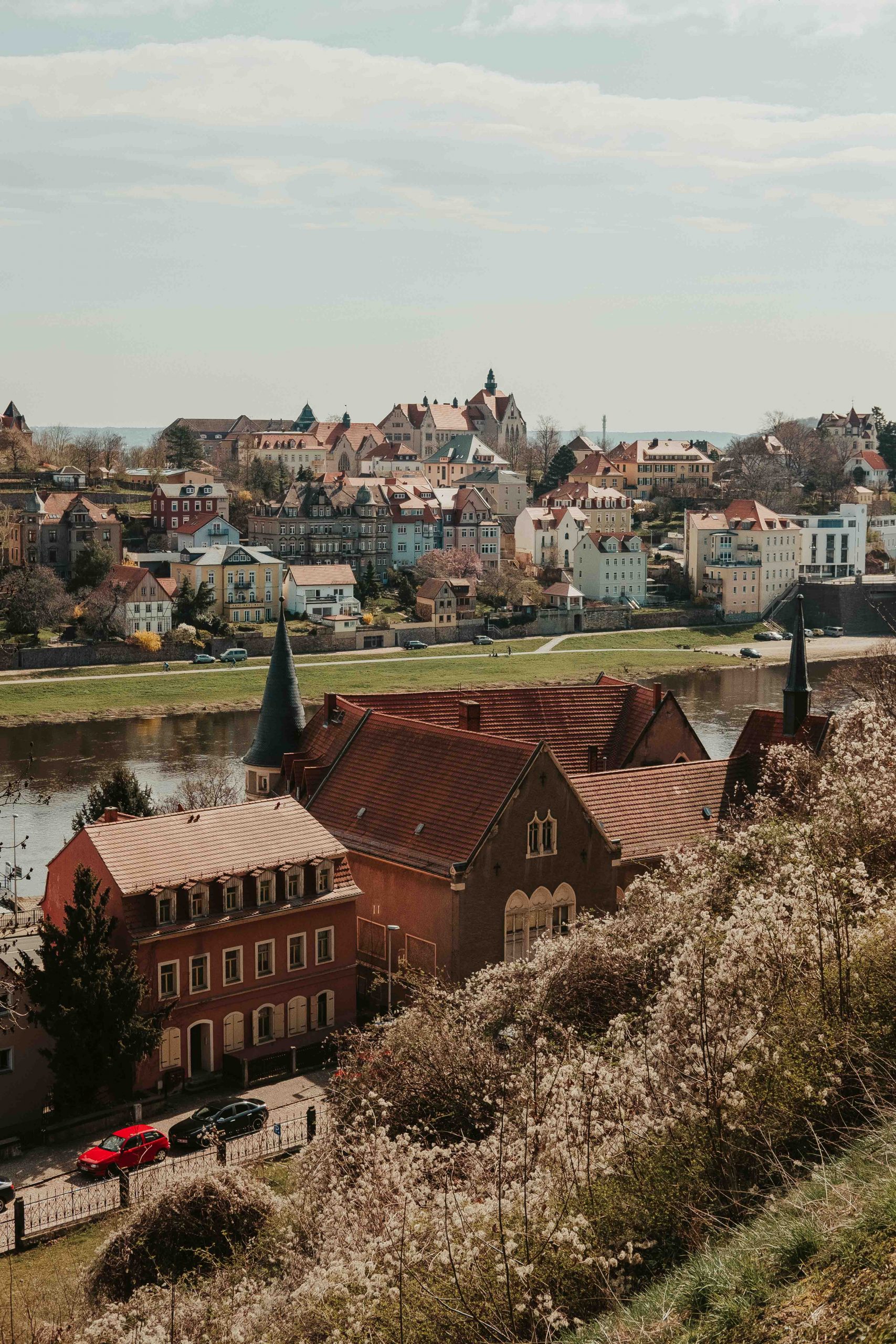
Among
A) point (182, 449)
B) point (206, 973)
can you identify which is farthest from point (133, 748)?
point (182, 449)

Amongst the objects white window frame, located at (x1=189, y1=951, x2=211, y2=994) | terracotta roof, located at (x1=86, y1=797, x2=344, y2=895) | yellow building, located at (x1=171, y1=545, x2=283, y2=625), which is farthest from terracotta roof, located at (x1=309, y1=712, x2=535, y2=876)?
yellow building, located at (x1=171, y1=545, x2=283, y2=625)

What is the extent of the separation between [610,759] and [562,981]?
16770 mm

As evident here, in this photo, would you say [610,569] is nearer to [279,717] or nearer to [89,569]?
[89,569]

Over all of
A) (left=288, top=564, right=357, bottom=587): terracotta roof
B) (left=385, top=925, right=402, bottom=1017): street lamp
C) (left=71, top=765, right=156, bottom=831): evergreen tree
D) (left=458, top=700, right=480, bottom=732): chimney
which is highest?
(left=288, top=564, right=357, bottom=587): terracotta roof

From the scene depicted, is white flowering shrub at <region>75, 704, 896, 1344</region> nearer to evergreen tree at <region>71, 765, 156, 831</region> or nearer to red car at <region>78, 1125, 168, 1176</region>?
red car at <region>78, 1125, 168, 1176</region>

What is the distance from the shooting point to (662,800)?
3281cm

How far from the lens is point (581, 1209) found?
12656 millimetres

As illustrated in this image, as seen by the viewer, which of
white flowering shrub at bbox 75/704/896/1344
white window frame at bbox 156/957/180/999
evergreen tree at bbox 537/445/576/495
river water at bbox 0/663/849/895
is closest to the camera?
white flowering shrub at bbox 75/704/896/1344

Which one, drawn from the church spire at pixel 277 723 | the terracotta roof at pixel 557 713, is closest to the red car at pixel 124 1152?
the terracotta roof at pixel 557 713

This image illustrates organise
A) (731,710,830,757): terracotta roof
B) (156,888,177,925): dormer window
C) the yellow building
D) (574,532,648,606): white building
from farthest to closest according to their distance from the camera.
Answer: (574,532,648,606): white building, the yellow building, (731,710,830,757): terracotta roof, (156,888,177,925): dormer window

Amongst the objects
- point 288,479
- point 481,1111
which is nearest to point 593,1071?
point 481,1111

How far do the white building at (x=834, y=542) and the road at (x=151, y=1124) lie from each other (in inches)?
4365

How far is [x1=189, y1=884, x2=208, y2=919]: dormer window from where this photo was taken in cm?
2667

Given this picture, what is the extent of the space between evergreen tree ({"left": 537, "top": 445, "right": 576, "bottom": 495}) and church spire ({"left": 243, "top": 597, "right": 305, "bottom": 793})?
116 metres
